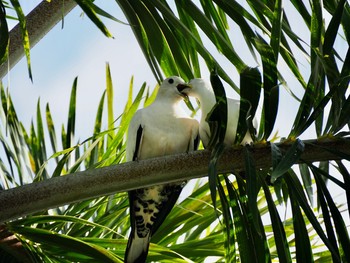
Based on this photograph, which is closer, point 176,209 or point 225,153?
point 225,153

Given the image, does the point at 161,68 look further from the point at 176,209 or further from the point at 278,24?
the point at 176,209

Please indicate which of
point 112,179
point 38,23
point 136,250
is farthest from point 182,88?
point 112,179

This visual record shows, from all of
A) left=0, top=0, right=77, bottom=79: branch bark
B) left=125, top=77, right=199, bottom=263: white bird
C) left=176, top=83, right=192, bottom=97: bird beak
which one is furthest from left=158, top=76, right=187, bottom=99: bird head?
A: left=0, top=0, right=77, bottom=79: branch bark

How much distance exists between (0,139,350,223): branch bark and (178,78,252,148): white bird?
0.60 feet

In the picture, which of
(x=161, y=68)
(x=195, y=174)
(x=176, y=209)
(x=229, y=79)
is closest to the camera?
(x=195, y=174)

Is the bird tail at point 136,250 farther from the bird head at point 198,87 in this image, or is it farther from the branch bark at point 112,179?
the bird head at point 198,87

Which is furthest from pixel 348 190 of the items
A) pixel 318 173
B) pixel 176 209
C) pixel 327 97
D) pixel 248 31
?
pixel 176 209

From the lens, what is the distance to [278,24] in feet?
6.56

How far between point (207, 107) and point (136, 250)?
1.86 feet

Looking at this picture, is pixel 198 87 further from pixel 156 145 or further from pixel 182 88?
pixel 182 88

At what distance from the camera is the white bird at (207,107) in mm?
2451

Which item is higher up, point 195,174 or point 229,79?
point 229,79

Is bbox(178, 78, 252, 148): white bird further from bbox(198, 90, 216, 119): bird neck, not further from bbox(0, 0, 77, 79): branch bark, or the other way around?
bbox(0, 0, 77, 79): branch bark

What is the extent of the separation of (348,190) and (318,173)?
0.10 meters
